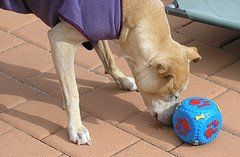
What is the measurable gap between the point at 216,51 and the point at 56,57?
1318 millimetres

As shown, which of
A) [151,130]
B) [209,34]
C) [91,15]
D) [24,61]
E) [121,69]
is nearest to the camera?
[91,15]

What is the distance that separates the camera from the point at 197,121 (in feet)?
10.6

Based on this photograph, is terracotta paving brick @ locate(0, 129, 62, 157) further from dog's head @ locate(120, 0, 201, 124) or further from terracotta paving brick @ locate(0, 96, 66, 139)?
dog's head @ locate(120, 0, 201, 124)

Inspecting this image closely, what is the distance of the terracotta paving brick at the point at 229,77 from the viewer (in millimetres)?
3869

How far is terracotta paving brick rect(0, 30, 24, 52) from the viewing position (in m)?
4.31

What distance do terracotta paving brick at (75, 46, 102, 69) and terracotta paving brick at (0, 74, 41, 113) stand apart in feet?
1.33

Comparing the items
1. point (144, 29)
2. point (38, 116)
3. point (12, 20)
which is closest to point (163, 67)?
point (144, 29)

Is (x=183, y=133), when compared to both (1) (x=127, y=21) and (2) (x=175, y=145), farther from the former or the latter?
(1) (x=127, y=21)

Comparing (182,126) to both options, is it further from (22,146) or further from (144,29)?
(22,146)

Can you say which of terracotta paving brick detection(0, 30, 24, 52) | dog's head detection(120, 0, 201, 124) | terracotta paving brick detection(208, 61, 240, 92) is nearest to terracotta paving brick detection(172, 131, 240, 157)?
dog's head detection(120, 0, 201, 124)

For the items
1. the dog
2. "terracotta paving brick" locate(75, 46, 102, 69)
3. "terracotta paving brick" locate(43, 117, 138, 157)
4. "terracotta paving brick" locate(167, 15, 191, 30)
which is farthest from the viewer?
"terracotta paving brick" locate(167, 15, 191, 30)

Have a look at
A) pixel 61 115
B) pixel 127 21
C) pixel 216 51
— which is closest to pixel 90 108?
pixel 61 115

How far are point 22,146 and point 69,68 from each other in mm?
478

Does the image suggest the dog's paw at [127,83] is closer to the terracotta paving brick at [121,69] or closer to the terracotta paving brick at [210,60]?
the terracotta paving brick at [121,69]
